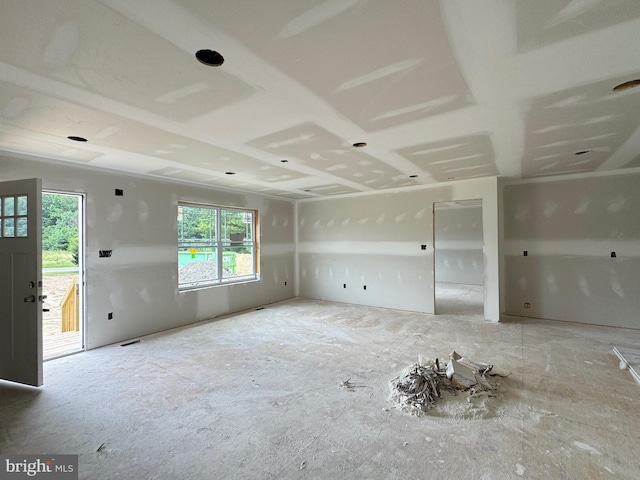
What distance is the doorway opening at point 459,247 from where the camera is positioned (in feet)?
29.7

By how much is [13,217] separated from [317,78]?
11.1ft

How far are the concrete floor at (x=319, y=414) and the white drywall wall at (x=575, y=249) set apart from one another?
0.84 metres

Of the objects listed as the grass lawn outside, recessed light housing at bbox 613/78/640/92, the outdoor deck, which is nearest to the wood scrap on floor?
recessed light housing at bbox 613/78/640/92

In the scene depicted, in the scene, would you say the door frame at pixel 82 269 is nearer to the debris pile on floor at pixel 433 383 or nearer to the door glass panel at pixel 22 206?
the door glass panel at pixel 22 206

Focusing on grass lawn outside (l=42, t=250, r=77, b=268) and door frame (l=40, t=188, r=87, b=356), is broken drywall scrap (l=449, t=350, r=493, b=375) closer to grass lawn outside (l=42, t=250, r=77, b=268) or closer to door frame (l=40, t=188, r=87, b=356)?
door frame (l=40, t=188, r=87, b=356)

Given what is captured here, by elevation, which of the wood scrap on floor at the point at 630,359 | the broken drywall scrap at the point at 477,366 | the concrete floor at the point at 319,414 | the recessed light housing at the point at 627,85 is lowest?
the concrete floor at the point at 319,414

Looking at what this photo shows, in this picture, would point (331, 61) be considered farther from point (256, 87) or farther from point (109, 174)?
point (109, 174)

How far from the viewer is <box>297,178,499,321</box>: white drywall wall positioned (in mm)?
5051

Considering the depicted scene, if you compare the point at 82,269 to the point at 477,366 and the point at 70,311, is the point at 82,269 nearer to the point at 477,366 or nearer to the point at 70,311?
the point at 70,311

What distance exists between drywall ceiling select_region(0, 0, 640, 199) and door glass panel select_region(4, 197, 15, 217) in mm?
604

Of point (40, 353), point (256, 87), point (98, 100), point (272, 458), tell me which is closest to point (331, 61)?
point (256, 87)

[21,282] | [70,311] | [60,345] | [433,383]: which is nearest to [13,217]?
[21,282]

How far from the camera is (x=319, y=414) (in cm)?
239

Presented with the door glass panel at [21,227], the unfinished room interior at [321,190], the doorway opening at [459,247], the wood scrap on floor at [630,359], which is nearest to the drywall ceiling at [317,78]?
the unfinished room interior at [321,190]
